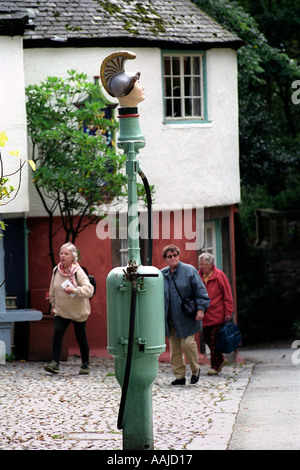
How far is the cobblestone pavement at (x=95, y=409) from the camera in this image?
8203 mm

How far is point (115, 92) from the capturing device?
22.7ft

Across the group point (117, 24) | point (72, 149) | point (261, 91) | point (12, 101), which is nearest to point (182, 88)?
point (117, 24)

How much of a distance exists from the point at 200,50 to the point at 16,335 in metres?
6.01

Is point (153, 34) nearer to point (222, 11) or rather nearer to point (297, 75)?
point (222, 11)

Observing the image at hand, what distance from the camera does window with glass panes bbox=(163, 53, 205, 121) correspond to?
16531 mm

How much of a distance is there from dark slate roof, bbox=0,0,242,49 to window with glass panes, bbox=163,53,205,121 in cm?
36

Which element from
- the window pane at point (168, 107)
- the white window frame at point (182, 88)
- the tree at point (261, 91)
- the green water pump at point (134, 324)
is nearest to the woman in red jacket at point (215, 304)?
the white window frame at point (182, 88)

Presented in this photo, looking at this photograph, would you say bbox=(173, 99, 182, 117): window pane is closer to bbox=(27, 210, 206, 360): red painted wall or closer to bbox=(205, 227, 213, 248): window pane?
bbox=(205, 227, 213, 248): window pane

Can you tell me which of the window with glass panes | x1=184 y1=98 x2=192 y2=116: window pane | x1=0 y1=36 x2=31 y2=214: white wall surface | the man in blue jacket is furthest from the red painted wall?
the man in blue jacket

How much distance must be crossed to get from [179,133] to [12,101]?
11.6ft

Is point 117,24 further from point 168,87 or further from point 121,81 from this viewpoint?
point 121,81

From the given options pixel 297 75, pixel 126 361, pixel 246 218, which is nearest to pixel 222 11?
pixel 297 75

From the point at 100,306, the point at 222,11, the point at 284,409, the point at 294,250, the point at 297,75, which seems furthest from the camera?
the point at 294,250

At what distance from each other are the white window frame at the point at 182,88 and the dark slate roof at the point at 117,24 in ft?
1.04
